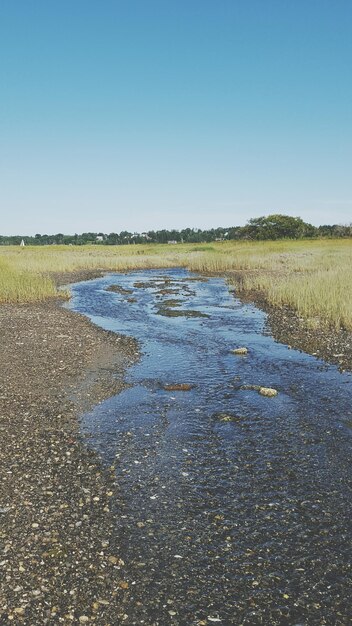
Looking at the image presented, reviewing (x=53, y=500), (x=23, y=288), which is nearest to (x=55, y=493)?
(x=53, y=500)

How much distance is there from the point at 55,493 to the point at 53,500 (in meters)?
0.20

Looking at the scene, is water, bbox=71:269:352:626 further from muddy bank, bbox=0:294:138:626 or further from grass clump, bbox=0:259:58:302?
grass clump, bbox=0:259:58:302

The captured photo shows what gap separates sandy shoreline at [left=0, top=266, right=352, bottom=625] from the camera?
523cm

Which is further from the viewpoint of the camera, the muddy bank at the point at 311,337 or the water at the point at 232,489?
the muddy bank at the point at 311,337

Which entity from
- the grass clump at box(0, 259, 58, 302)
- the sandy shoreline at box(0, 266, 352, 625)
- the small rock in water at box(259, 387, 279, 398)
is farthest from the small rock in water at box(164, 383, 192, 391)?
the grass clump at box(0, 259, 58, 302)

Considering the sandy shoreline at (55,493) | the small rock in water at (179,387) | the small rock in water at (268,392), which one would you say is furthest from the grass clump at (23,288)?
the small rock in water at (268,392)

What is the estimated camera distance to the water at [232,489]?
5422 mm

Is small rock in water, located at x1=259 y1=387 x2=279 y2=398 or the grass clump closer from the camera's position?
small rock in water, located at x1=259 y1=387 x2=279 y2=398

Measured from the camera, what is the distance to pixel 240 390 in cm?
1309

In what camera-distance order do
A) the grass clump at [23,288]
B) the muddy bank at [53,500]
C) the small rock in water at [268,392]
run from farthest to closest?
the grass clump at [23,288]
the small rock in water at [268,392]
the muddy bank at [53,500]

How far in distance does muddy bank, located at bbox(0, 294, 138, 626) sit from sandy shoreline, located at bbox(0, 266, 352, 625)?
12 mm

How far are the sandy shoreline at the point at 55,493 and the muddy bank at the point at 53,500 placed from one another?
0.04ft

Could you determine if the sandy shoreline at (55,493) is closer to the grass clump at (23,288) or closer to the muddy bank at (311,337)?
the muddy bank at (311,337)

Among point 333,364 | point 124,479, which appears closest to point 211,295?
point 333,364
